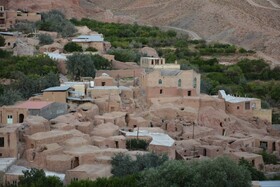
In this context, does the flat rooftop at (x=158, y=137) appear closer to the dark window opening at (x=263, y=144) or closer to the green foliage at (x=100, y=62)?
the dark window opening at (x=263, y=144)

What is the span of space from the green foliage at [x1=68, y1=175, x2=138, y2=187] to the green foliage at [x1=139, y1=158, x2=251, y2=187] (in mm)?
249

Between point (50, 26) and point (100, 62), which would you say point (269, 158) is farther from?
point (50, 26)

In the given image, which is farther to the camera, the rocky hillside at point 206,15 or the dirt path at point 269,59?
the rocky hillside at point 206,15

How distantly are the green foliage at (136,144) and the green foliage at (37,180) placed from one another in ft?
13.1

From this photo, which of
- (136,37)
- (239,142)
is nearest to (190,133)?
(239,142)

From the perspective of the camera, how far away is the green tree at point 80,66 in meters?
32.5

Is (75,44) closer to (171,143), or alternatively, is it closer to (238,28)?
(171,143)

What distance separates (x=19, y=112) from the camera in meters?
24.4

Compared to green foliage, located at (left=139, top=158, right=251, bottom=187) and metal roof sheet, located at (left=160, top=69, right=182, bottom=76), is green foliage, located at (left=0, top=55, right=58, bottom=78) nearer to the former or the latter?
metal roof sheet, located at (left=160, top=69, right=182, bottom=76)

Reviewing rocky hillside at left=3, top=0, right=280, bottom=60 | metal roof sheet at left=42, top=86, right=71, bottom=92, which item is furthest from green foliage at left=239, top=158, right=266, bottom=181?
rocky hillside at left=3, top=0, right=280, bottom=60

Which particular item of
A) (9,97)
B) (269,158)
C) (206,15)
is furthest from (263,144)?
(206,15)

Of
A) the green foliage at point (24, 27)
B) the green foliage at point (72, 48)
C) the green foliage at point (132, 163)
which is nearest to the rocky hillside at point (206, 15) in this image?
the green foliage at point (24, 27)

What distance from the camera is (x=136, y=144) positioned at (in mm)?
23484

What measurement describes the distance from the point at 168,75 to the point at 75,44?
12274mm
